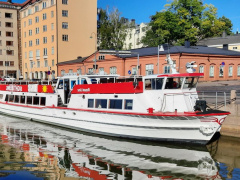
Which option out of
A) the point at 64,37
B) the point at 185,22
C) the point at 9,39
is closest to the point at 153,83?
the point at 185,22

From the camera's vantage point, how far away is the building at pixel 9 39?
76.8 meters

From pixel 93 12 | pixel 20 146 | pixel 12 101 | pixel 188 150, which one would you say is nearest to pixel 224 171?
pixel 188 150

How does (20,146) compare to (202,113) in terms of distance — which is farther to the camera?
(20,146)

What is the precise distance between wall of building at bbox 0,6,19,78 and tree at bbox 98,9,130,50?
27.1 m

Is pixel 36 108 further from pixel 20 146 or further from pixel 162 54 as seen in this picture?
pixel 162 54

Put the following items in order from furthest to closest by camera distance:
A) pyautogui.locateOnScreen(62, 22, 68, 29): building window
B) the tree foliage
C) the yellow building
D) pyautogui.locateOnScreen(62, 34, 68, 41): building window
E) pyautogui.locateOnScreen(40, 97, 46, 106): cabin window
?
pyautogui.locateOnScreen(62, 34, 68, 41): building window → pyautogui.locateOnScreen(62, 22, 68, 29): building window → the yellow building → the tree foliage → pyautogui.locateOnScreen(40, 97, 46, 106): cabin window

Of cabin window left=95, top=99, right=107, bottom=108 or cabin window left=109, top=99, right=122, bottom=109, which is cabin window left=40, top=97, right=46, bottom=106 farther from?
cabin window left=109, top=99, right=122, bottom=109

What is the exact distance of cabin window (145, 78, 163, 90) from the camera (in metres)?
16.9

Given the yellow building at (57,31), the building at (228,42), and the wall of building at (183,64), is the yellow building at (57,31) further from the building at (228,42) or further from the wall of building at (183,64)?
the building at (228,42)

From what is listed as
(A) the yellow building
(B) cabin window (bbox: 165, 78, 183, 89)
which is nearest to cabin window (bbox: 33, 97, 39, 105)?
(B) cabin window (bbox: 165, 78, 183, 89)

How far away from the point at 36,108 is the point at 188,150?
14857 mm

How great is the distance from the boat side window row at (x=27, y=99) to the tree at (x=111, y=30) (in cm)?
4233

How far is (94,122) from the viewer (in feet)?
62.8

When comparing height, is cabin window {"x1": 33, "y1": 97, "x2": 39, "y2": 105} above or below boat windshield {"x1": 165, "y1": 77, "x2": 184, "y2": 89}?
below
